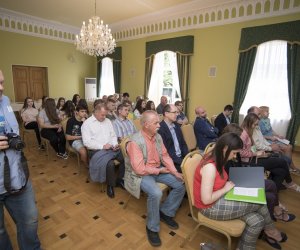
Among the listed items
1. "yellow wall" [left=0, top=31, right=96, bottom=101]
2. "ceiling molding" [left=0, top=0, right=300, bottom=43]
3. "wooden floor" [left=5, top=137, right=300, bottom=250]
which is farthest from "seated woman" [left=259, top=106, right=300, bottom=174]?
"yellow wall" [left=0, top=31, right=96, bottom=101]

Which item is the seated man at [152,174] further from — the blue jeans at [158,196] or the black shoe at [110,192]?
the black shoe at [110,192]

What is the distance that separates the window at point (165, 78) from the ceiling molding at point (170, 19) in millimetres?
809

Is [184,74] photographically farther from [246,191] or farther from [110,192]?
[246,191]

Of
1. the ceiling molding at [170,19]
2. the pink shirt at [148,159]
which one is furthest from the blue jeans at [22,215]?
the ceiling molding at [170,19]

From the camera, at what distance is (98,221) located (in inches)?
88.4

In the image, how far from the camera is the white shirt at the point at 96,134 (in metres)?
2.85

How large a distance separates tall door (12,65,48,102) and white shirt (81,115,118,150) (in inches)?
229

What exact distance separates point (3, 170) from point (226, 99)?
5.35 meters

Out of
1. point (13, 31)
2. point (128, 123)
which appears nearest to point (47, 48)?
point (13, 31)

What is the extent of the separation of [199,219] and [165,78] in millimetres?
5665

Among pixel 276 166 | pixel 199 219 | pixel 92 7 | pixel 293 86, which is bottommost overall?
pixel 199 219

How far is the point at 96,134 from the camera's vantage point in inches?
114

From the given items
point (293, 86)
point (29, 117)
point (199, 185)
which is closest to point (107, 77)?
point (29, 117)

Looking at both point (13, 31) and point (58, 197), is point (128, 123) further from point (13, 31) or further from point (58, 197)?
point (13, 31)
